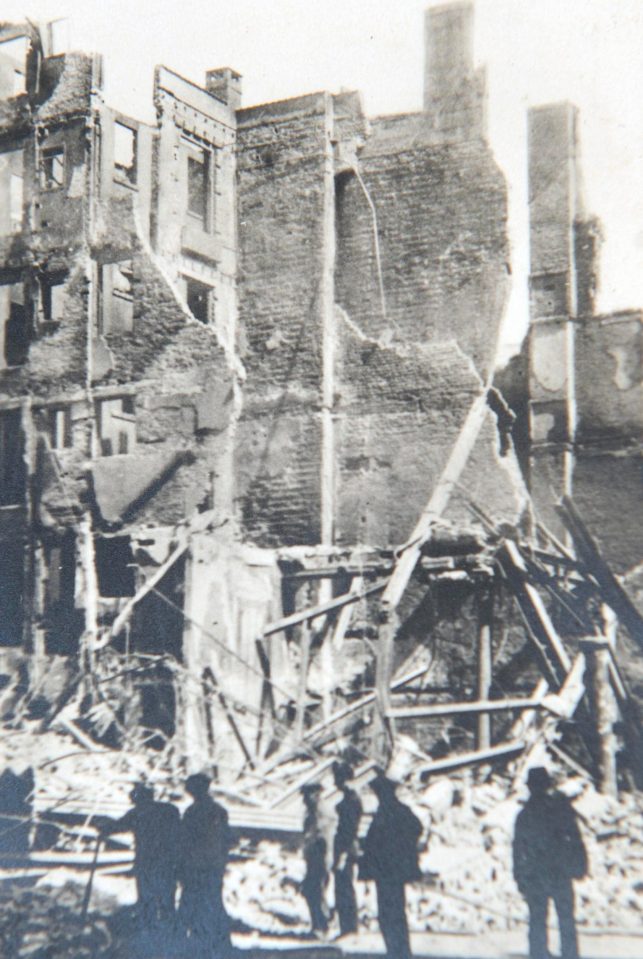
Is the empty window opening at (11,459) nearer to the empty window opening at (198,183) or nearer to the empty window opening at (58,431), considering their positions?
the empty window opening at (58,431)

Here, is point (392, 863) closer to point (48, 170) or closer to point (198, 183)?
point (48, 170)

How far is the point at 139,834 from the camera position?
5527 mm

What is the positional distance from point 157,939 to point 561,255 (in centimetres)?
661

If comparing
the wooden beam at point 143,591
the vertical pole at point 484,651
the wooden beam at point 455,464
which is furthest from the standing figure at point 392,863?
the wooden beam at point 143,591

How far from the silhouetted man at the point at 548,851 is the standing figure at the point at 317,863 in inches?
50.0

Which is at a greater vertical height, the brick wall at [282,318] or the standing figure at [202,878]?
the brick wall at [282,318]

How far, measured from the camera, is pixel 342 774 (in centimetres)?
620

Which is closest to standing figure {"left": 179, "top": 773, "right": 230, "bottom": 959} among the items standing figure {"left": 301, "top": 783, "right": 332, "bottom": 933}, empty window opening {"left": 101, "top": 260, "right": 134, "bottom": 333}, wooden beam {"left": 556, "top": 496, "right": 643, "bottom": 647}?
standing figure {"left": 301, "top": 783, "right": 332, "bottom": 933}

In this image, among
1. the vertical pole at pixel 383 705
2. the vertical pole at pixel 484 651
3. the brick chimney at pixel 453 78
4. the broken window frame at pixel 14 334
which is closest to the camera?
the vertical pole at pixel 383 705

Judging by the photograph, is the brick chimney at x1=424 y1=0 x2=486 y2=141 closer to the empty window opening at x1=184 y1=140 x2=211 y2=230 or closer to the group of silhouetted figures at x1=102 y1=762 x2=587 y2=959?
the empty window opening at x1=184 y1=140 x2=211 y2=230

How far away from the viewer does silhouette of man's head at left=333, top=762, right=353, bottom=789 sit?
20.0 ft

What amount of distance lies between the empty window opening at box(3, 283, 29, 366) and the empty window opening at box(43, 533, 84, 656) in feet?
7.86

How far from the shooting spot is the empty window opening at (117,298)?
406 inches

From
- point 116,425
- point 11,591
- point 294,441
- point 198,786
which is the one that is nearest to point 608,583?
point 198,786
